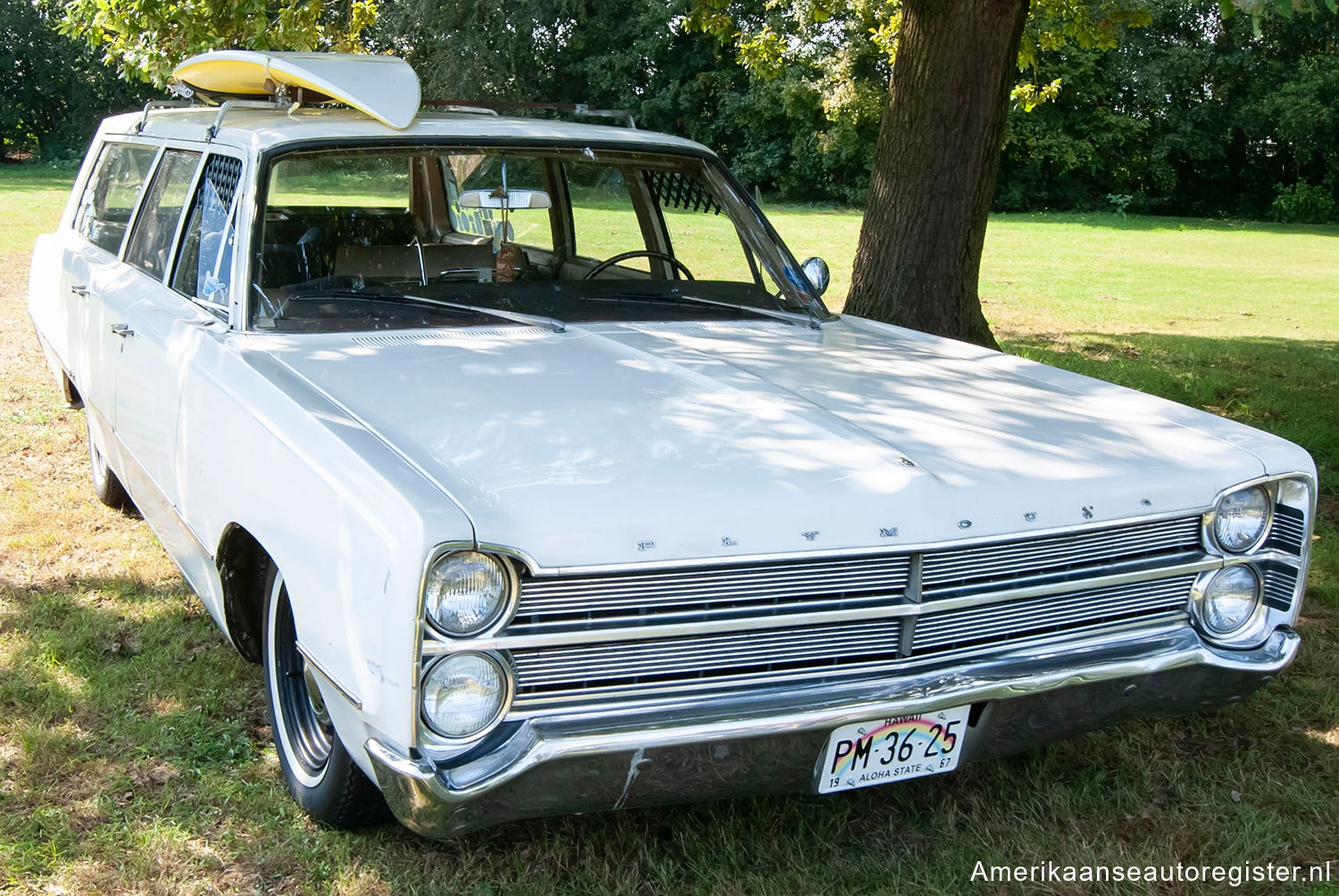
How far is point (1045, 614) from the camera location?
265 centimetres

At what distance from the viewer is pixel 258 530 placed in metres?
2.63

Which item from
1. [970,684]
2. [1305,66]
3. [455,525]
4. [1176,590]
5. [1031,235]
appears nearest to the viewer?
[455,525]

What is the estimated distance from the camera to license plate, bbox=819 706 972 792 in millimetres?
2430

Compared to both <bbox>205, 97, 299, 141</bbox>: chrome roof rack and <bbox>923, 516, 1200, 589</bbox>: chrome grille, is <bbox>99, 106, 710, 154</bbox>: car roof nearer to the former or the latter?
<bbox>205, 97, 299, 141</bbox>: chrome roof rack

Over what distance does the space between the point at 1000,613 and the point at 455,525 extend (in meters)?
1.21

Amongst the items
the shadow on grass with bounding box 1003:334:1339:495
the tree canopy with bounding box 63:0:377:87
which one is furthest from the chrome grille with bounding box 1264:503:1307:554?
the tree canopy with bounding box 63:0:377:87

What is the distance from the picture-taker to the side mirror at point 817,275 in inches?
168

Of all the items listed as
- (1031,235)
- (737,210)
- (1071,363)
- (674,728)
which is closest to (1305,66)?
(1031,235)

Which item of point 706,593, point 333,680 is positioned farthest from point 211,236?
point 706,593

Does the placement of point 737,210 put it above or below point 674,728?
above

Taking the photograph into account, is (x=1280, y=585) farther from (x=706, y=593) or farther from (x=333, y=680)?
(x=333, y=680)

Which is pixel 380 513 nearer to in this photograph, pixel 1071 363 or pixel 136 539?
pixel 136 539

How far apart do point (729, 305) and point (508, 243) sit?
77cm

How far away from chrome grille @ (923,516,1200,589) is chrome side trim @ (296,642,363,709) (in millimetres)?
1145
